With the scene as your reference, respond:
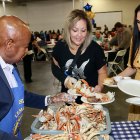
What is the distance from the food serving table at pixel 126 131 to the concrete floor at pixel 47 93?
5.46ft

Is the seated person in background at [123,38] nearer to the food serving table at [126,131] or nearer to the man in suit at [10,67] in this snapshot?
the food serving table at [126,131]

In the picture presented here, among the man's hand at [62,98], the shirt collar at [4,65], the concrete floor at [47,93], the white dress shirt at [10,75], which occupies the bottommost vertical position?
the concrete floor at [47,93]

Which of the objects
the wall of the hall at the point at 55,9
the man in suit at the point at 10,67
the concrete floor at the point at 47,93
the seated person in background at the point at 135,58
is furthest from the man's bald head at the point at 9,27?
the wall of the hall at the point at 55,9

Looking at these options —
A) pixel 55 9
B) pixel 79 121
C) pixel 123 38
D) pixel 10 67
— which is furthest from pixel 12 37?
pixel 55 9

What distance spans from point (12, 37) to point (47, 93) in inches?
143

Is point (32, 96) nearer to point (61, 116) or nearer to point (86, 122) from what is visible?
point (61, 116)

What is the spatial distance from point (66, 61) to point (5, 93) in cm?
96

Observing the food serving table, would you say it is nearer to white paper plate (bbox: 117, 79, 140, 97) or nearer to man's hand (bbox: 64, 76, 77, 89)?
white paper plate (bbox: 117, 79, 140, 97)

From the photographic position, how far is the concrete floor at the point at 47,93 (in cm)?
314

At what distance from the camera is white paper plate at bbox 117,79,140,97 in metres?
1.28

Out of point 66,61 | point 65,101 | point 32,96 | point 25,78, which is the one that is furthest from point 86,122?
point 25,78

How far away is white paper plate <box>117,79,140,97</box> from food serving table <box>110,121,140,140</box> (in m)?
0.17

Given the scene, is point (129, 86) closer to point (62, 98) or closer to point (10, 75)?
point (62, 98)

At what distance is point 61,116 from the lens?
43.4 inches
